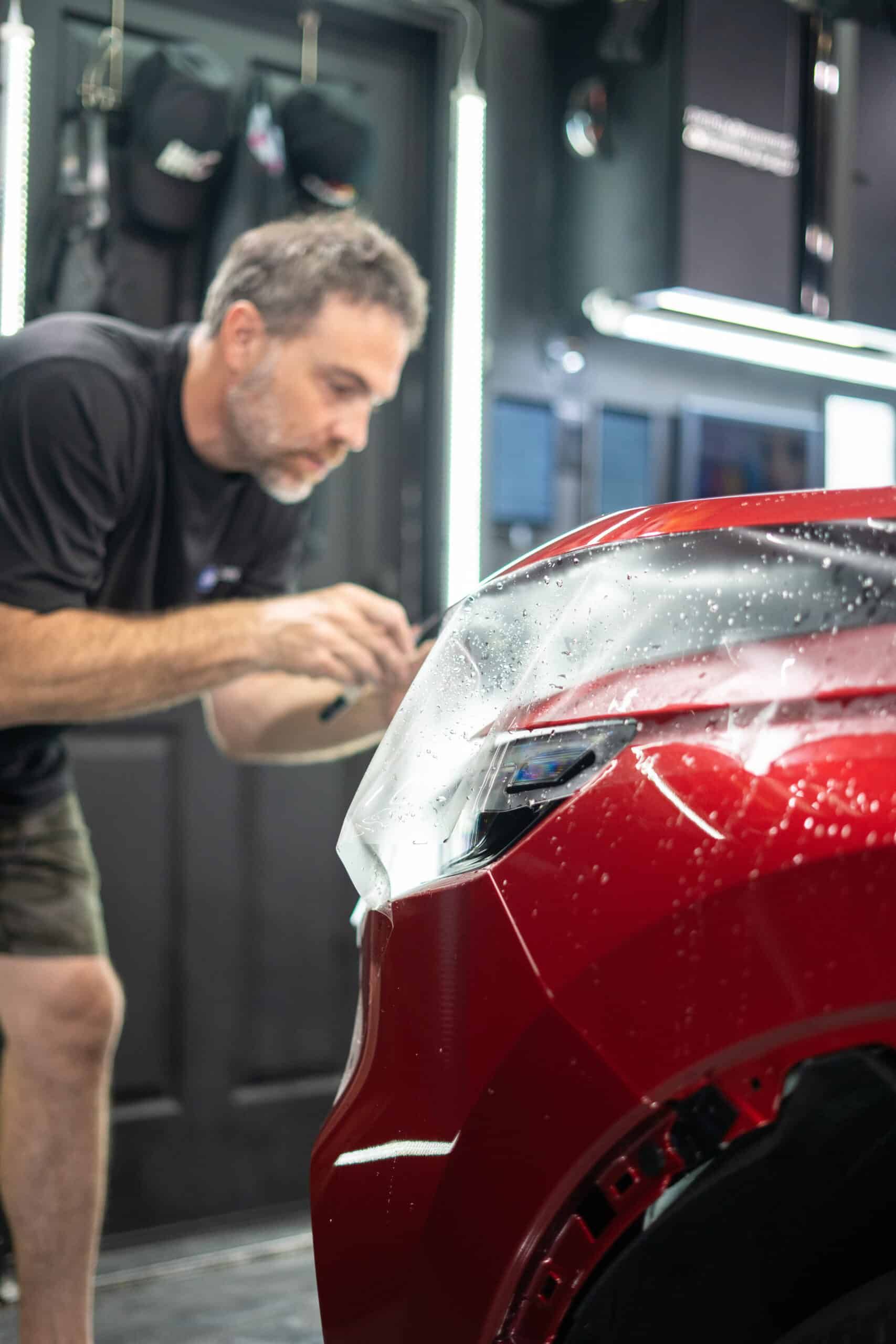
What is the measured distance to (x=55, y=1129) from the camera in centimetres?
171

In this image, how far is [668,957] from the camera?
730mm

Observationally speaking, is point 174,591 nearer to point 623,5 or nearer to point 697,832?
point 697,832

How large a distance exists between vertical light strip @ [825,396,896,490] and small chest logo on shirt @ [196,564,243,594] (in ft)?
7.27

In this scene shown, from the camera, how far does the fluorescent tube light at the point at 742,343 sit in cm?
317

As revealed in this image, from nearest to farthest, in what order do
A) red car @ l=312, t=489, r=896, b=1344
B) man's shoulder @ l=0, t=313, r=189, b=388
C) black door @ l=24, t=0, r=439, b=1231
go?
1. red car @ l=312, t=489, r=896, b=1344
2. man's shoulder @ l=0, t=313, r=189, b=388
3. black door @ l=24, t=0, r=439, b=1231

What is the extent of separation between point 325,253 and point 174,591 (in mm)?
483

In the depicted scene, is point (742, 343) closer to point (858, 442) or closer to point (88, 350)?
point (858, 442)

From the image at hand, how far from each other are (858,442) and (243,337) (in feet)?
8.15

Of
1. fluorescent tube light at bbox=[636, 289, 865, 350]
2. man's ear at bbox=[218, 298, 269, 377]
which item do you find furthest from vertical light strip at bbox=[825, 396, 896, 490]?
man's ear at bbox=[218, 298, 269, 377]

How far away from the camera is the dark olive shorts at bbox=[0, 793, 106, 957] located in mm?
1762

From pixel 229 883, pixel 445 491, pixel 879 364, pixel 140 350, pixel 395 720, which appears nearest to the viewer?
pixel 395 720

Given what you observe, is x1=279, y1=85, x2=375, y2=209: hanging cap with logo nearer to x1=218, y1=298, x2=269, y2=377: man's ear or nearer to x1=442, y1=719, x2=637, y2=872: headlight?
x1=218, y1=298, x2=269, y2=377: man's ear

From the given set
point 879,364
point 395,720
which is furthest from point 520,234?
point 395,720

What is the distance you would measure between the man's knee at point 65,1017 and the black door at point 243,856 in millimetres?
870
